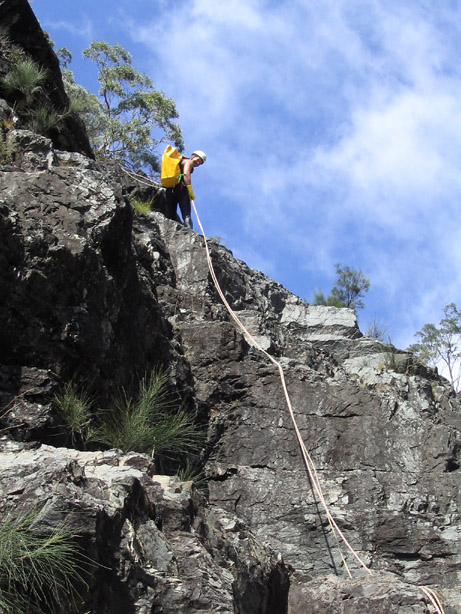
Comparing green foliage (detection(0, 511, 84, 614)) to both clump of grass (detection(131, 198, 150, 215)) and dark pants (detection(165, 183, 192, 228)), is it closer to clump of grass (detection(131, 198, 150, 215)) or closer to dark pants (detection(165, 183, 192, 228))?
clump of grass (detection(131, 198, 150, 215))

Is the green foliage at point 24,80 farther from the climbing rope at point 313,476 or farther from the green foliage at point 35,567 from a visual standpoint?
the green foliage at point 35,567

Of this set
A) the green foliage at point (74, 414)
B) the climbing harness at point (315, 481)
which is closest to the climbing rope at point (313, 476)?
the climbing harness at point (315, 481)

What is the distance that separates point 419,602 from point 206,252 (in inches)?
223

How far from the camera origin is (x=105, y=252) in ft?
22.4

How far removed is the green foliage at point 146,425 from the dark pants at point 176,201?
529 centimetres

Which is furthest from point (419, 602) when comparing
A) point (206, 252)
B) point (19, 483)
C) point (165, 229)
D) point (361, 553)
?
point (165, 229)

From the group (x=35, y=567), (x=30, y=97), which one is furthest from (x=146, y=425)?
(x=30, y=97)

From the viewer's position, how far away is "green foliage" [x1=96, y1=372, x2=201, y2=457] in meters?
6.03

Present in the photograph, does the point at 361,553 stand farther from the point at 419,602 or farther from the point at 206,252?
the point at 206,252

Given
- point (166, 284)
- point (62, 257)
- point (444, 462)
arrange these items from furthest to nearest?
point (166, 284)
point (444, 462)
point (62, 257)

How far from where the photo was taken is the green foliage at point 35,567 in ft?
12.5

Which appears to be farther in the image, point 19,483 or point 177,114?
point 177,114

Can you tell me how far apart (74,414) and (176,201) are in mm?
6648

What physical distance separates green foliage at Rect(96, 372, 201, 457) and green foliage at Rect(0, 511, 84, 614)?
1868 mm
